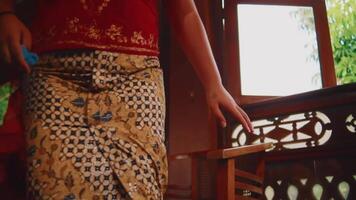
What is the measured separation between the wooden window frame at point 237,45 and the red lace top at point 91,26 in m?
1.47

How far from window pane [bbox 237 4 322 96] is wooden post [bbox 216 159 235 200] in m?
0.99

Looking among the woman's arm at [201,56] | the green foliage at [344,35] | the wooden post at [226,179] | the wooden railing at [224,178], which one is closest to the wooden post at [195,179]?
the wooden railing at [224,178]

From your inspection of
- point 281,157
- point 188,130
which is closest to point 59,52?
point 281,157

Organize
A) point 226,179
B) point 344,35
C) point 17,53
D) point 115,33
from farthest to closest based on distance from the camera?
point 344,35, point 226,179, point 115,33, point 17,53

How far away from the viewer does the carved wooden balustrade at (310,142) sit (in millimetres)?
1552

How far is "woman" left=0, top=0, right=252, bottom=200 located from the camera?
0.51m

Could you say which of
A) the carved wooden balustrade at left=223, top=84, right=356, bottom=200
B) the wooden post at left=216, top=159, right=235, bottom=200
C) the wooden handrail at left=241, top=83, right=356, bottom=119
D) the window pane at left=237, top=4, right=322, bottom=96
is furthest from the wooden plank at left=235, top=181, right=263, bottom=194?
the window pane at left=237, top=4, right=322, bottom=96

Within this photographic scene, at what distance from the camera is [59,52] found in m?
0.58

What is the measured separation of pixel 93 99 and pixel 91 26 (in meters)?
0.12

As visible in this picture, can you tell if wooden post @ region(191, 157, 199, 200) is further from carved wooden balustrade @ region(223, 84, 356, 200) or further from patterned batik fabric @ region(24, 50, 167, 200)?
patterned batik fabric @ region(24, 50, 167, 200)

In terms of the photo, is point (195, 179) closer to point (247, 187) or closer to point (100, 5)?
point (247, 187)

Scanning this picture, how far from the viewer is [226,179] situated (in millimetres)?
1155

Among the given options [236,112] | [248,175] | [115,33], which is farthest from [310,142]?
[115,33]

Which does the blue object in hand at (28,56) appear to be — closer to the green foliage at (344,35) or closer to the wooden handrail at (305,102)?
the wooden handrail at (305,102)
